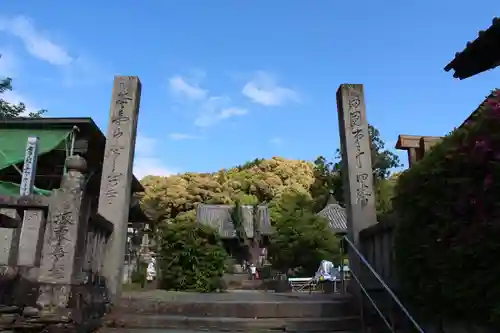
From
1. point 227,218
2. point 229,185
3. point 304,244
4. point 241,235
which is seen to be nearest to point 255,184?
point 229,185

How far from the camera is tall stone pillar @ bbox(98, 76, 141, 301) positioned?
6.11 m

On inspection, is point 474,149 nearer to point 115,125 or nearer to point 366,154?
point 366,154

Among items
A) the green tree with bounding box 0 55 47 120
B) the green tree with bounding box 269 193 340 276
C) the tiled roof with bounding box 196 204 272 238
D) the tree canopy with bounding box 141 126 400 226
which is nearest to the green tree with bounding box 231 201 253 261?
the tiled roof with bounding box 196 204 272 238

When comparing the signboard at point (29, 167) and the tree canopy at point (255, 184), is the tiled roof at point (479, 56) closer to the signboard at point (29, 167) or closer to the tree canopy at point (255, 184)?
the signboard at point (29, 167)

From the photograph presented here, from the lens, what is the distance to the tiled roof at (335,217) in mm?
30625

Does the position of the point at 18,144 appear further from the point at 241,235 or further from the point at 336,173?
the point at 336,173

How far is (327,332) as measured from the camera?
5102 mm

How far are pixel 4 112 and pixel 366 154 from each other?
9010mm

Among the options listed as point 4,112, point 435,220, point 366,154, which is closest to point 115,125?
point 366,154

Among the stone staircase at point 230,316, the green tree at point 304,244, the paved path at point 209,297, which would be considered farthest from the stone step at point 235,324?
the green tree at point 304,244

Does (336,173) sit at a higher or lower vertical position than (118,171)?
higher

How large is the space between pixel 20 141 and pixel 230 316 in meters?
6.91

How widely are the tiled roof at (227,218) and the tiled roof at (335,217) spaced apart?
4647 mm

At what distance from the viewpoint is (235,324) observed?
16.9ft
